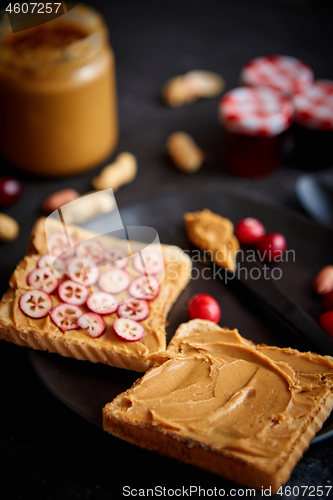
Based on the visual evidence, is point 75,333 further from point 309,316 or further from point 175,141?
point 175,141

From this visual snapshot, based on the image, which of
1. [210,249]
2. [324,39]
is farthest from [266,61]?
[210,249]

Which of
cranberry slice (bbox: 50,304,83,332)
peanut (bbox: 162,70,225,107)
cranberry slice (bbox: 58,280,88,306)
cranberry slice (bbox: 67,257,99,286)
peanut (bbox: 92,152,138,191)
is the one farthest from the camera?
peanut (bbox: 162,70,225,107)

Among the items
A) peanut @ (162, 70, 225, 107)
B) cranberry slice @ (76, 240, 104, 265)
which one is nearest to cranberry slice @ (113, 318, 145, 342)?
cranberry slice @ (76, 240, 104, 265)

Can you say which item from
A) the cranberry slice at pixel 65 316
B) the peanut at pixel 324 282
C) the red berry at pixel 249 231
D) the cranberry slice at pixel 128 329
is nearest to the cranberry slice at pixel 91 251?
the cranberry slice at pixel 65 316

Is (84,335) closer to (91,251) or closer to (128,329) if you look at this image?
(128,329)

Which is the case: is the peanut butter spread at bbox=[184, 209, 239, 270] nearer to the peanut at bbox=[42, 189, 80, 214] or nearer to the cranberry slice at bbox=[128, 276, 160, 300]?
the cranberry slice at bbox=[128, 276, 160, 300]
